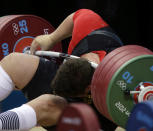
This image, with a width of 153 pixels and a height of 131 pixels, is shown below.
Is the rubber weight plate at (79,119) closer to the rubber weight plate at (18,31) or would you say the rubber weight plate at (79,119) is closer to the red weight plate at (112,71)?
the red weight plate at (112,71)

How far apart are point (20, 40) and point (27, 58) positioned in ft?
1.16

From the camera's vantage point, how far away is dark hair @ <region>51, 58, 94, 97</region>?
42.2 inches

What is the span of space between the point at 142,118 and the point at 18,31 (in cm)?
105

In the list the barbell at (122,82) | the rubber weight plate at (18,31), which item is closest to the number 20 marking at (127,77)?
the barbell at (122,82)

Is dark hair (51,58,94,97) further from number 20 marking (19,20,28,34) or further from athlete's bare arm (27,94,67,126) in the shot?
number 20 marking (19,20,28,34)

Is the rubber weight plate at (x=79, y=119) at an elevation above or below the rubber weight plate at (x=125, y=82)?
above

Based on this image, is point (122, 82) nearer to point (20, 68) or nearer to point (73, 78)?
point (73, 78)

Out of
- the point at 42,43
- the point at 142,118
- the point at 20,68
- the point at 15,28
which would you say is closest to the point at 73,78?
the point at 20,68

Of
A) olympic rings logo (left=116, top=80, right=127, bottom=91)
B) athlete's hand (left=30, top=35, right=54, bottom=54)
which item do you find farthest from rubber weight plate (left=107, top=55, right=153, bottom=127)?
athlete's hand (left=30, top=35, right=54, bottom=54)

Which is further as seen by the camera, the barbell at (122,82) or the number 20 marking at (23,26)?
the number 20 marking at (23,26)

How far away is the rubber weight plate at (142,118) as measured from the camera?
0.67m

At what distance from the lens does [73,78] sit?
1.07 meters

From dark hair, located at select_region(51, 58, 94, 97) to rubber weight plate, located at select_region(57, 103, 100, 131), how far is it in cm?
48

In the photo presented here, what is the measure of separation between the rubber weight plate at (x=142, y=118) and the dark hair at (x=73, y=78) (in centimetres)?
36
